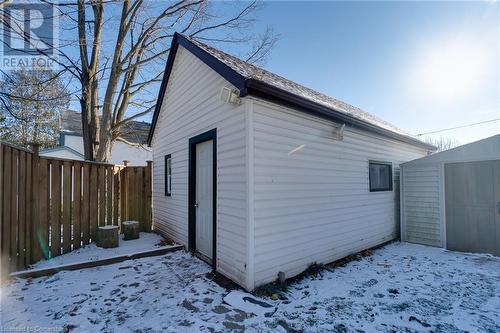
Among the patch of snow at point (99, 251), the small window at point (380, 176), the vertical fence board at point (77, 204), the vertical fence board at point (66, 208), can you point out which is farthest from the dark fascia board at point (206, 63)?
the small window at point (380, 176)

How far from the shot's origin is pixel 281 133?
413 centimetres

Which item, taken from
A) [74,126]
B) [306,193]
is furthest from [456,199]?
[74,126]

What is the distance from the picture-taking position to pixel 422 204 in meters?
6.88

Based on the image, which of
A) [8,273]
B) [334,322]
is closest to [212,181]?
[334,322]

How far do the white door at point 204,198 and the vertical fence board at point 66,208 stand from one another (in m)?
2.79

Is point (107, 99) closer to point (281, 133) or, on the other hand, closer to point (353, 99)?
point (281, 133)

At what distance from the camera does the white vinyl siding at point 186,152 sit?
387 centimetres

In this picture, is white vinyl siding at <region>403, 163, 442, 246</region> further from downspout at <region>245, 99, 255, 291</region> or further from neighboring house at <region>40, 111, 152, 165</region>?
neighboring house at <region>40, 111, 152, 165</region>

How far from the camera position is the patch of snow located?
465 cm

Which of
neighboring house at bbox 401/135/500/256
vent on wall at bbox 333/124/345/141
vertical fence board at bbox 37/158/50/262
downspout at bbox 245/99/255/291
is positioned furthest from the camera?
neighboring house at bbox 401/135/500/256

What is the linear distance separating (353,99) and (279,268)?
10.1 metres

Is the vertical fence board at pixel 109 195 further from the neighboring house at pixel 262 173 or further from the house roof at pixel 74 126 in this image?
the house roof at pixel 74 126

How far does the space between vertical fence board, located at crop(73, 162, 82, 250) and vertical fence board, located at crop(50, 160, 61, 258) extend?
42cm

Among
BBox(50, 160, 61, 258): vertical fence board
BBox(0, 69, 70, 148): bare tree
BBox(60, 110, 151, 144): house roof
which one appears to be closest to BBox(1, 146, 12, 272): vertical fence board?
BBox(50, 160, 61, 258): vertical fence board
